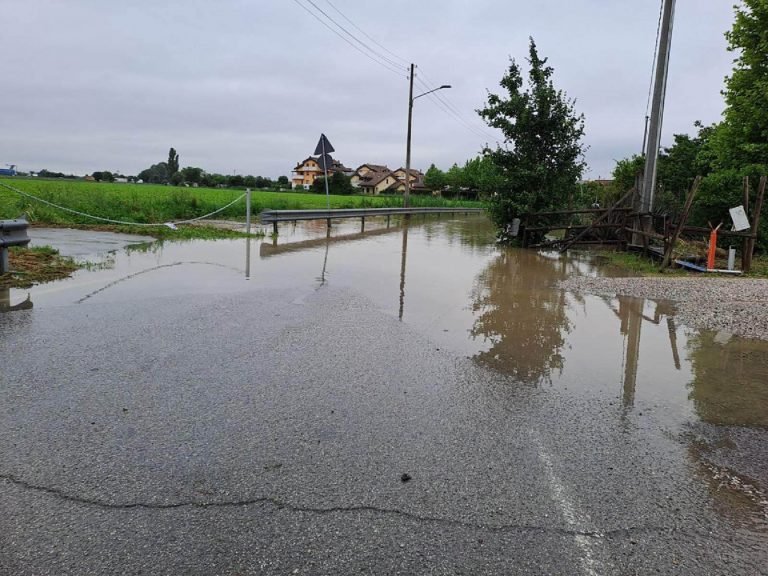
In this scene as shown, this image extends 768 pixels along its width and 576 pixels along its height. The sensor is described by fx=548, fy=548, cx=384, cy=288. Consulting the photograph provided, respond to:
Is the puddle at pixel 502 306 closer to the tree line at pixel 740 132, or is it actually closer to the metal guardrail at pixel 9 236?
the metal guardrail at pixel 9 236

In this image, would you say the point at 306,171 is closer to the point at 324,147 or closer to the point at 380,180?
the point at 380,180

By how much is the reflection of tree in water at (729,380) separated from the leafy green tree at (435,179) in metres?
113

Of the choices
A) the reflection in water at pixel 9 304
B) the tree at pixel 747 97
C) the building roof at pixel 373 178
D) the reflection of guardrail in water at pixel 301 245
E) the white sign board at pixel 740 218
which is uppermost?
the building roof at pixel 373 178

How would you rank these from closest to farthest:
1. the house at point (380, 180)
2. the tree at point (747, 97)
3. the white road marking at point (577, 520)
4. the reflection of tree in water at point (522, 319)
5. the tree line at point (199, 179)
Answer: the white road marking at point (577, 520), the reflection of tree in water at point (522, 319), the tree at point (747, 97), the tree line at point (199, 179), the house at point (380, 180)

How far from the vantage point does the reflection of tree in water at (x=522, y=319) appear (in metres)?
5.74

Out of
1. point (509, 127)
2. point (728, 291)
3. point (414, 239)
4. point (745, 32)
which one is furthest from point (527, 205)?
point (745, 32)

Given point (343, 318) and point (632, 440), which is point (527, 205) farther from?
point (632, 440)

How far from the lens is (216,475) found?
326 cm

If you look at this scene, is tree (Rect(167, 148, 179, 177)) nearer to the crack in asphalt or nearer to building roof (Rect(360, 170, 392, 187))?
building roof (Rect(360, 170, 392, 187))

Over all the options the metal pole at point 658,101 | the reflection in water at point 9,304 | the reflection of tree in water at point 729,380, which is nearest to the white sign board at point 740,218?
the metal pole at point 658,101

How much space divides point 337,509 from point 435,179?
120 meters

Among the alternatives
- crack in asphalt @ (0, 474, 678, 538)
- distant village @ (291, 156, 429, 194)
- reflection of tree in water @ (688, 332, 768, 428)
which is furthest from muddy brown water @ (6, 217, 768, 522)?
distant village @ (291, 156, 429, 194)

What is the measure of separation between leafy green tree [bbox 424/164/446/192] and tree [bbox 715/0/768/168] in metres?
96.6

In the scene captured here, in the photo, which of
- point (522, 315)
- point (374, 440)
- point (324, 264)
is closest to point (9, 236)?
point (324, 264)
